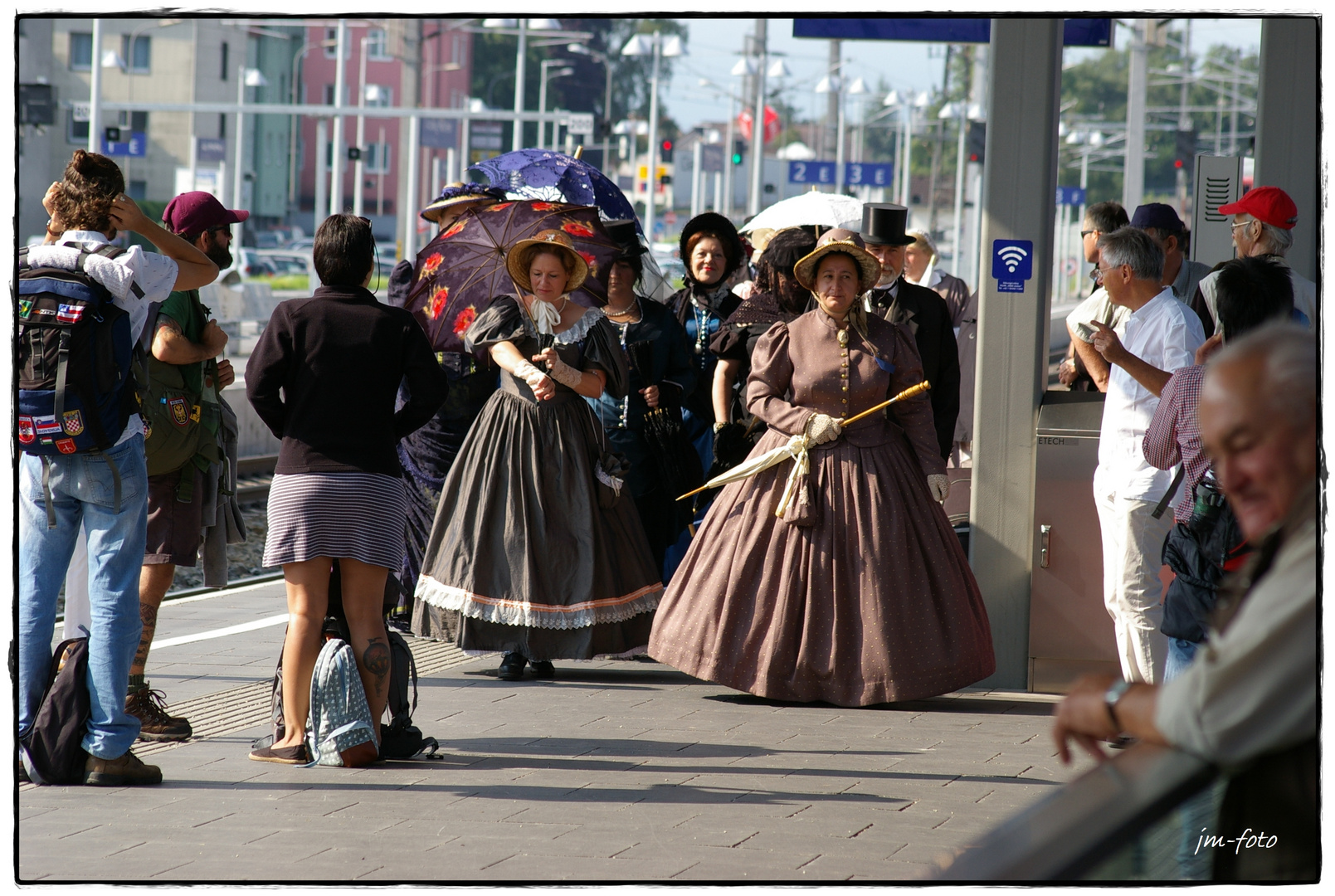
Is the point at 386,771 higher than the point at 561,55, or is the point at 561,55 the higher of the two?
the point at 561,55

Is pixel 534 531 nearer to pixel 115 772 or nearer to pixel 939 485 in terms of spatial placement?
pixel 939 485

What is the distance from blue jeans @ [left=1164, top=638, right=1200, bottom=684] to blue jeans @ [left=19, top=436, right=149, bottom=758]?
3.22 meters

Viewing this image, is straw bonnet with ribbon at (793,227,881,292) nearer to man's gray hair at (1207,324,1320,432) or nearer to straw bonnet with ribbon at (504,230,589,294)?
straw bonnet with ribbon at (504,230,589,294)

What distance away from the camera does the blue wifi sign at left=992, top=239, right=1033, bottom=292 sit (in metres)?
6.48

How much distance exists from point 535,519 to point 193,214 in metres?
1.99

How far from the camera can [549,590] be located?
265 inches

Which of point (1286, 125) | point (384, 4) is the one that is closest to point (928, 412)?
point (384, 4)

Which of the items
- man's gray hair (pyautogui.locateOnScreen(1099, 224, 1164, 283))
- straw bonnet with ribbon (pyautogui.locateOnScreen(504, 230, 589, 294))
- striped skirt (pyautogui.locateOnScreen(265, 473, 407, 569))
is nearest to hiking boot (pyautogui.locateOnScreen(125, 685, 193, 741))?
striped skirt (pyautogui.locateOnScreen(265, 473, 407, 569))

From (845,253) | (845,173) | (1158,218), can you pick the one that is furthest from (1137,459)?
(845,173)

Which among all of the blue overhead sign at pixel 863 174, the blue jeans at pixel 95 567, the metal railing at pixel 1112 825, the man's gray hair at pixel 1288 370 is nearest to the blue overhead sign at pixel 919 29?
the blue jeans at pixel 95 567

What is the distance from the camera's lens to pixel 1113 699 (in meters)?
2.01

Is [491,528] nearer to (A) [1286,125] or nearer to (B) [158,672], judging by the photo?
(B) [158,672]

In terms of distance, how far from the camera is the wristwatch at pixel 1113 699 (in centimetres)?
200

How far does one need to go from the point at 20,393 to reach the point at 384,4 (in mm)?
1771
